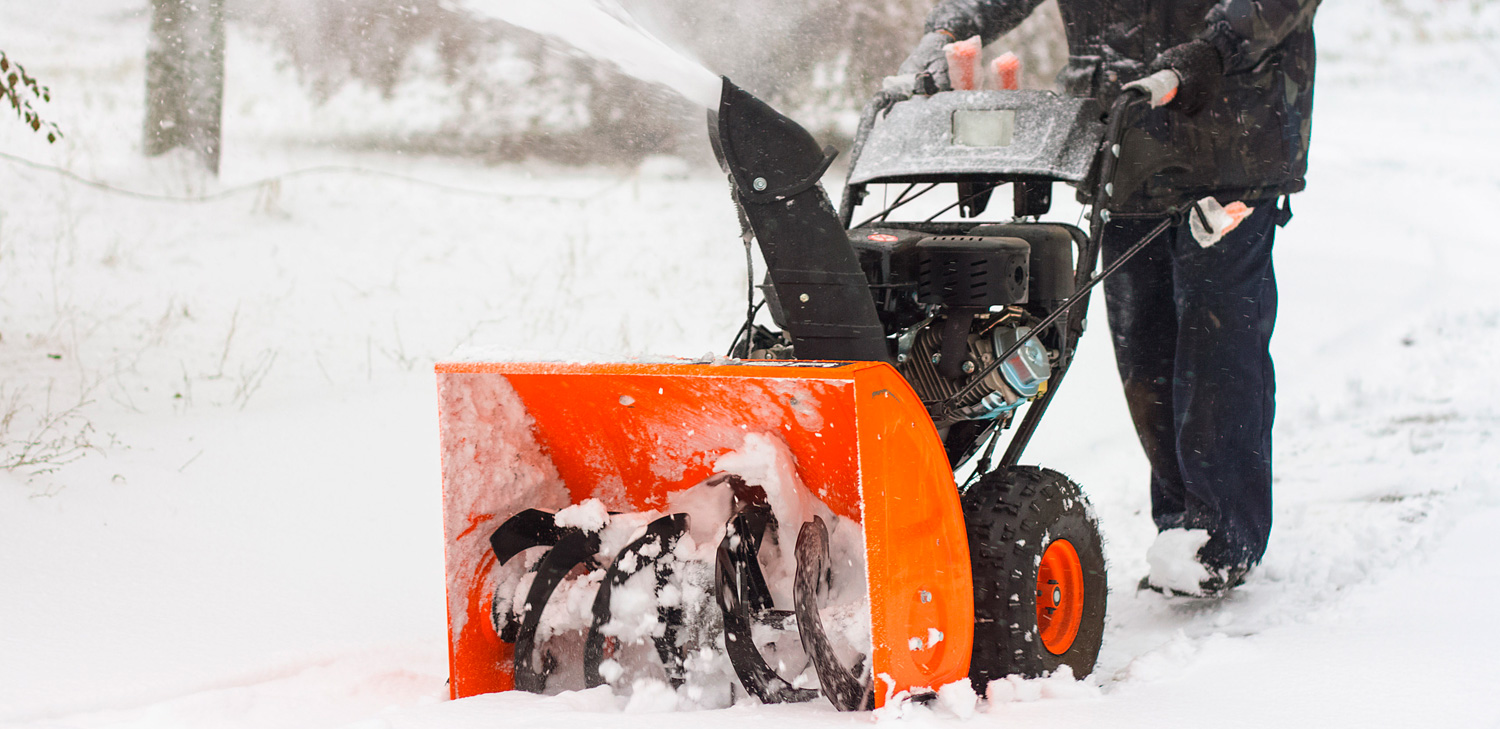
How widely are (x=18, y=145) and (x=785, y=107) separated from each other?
534 centimetres

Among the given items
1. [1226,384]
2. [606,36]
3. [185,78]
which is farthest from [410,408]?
[185,78]

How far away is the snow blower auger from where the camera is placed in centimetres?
180

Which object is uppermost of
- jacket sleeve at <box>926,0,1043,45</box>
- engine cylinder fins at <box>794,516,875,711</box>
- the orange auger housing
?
jacket sleeve at <box>926,0,1043,45</box>

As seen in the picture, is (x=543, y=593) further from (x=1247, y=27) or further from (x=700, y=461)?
(x=1247, y=27)

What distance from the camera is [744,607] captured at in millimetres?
1900

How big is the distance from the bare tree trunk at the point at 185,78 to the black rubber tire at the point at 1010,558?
283 inches

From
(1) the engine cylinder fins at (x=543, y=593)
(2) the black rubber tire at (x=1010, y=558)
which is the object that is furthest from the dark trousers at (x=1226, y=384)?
(1) the engine cylinder fins at (x=543, y=593)

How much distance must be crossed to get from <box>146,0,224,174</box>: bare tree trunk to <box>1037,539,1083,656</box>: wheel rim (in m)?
7.22

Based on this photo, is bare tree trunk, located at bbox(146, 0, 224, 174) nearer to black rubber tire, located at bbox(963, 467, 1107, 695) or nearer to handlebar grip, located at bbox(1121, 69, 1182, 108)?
handlebar grip, located at bbox(1121, 69, 1182, 108)

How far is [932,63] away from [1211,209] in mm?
749

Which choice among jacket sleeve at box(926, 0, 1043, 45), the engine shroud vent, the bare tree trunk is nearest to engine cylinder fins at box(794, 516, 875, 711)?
the engine shroud vent

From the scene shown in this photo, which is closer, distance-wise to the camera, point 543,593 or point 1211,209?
point 543,593

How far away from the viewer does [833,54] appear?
9.36 meters

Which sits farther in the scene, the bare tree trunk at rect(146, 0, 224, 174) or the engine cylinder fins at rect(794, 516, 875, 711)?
the bare tree trunk at rect(146, 0, 224, 174)
